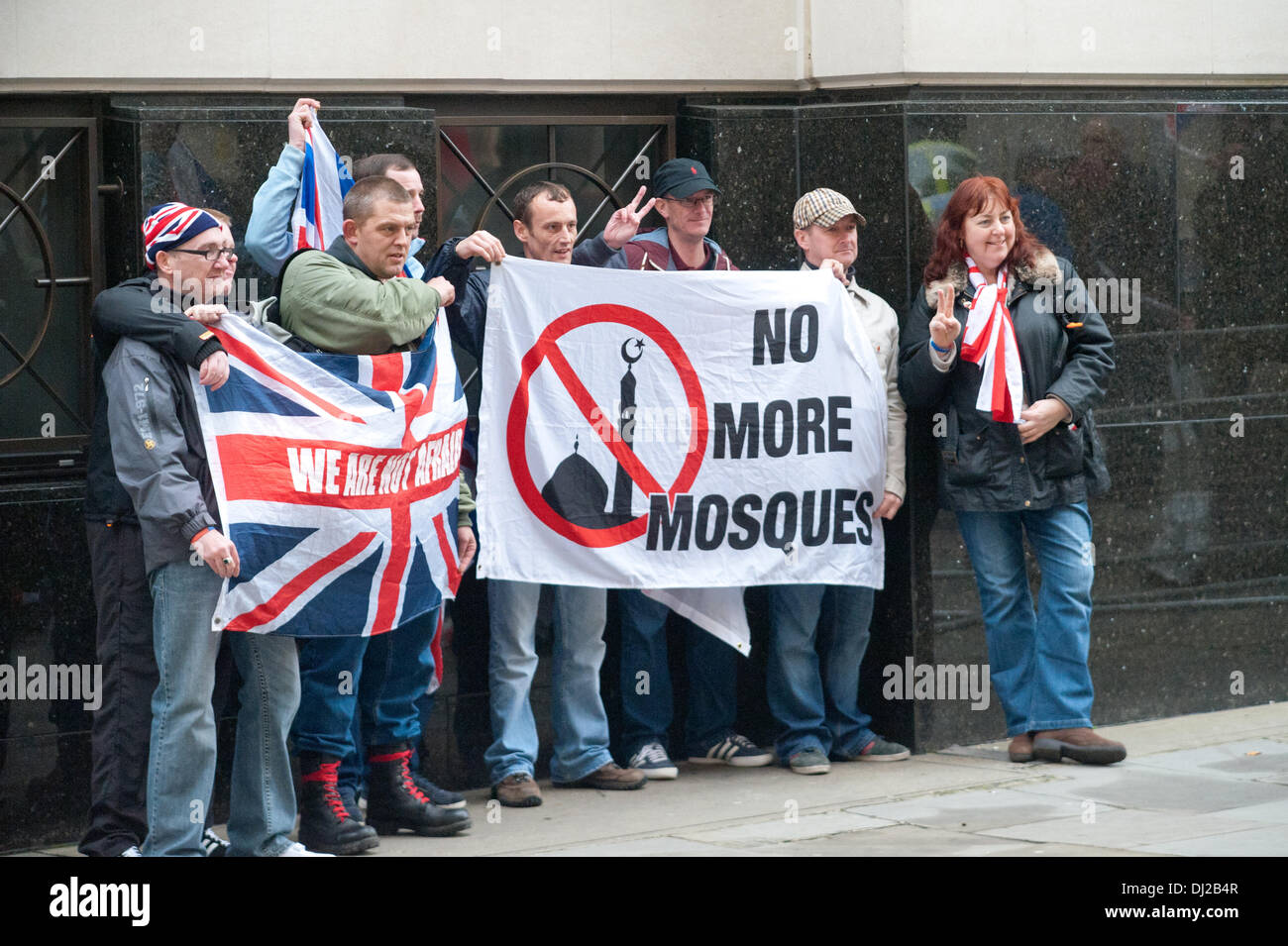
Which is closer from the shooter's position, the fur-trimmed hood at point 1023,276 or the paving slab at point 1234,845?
the paving slab at point 1234,845

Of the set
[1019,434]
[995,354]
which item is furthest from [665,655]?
[995,354]

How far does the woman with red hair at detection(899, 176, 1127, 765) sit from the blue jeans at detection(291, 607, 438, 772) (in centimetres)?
224

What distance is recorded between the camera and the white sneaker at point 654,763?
768cm

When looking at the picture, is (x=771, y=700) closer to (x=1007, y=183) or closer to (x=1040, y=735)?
(x=1040, y=735)

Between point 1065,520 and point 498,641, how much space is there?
2290mm

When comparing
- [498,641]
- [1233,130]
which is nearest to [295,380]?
[498,641]

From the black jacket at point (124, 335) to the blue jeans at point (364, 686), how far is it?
86cm

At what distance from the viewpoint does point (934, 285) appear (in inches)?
307

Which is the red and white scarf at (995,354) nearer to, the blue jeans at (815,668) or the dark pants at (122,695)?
the blue jeans at (815,668)

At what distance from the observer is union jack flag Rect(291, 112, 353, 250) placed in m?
6.91

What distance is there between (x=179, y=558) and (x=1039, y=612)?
3491 millimetres

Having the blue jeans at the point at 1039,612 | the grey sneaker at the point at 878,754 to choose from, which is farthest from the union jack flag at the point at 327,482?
the blue jeans at the point at 1039,612

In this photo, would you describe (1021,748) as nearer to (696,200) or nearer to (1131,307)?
(1131,307)

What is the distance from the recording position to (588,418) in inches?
294
